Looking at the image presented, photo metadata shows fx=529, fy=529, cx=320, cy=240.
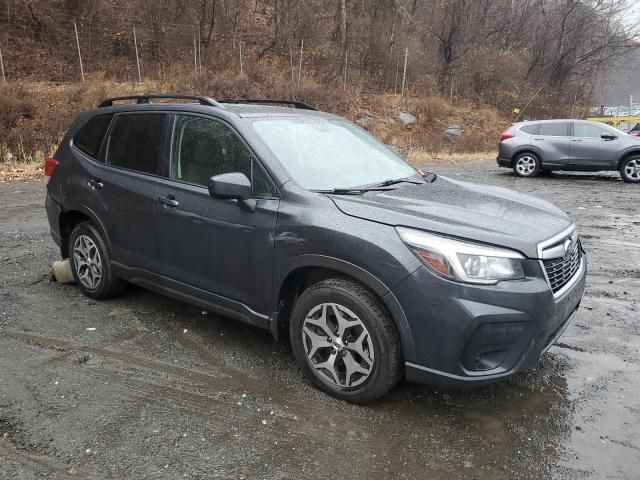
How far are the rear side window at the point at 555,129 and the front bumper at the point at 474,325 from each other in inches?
507

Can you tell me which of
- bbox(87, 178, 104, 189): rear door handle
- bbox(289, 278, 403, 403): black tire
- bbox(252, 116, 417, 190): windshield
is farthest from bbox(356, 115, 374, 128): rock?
bbox(289, 278, 403, 403): black tire

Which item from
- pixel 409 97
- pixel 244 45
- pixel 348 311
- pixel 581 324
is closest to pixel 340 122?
pixel 348 311

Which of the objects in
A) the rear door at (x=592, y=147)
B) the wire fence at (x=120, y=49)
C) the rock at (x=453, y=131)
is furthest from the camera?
the rock at (x=453, y=131)

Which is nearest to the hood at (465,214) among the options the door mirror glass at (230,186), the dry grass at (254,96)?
the door mirror glass at (230,186)

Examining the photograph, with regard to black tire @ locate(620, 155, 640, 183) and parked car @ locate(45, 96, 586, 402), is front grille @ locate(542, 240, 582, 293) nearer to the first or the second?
parked car @ locate(45, 96, 586, 402)

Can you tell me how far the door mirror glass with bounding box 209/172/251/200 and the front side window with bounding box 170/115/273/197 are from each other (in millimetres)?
131

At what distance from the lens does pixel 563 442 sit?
2781 mm

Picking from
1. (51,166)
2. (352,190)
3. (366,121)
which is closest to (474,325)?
(352,190)

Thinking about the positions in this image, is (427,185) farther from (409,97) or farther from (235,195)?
(409,97)

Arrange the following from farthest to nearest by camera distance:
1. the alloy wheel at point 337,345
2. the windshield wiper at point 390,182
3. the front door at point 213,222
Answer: the windshield wiper at point 390,182 → the front door at point 213,222 → the alloy wheel at point 337,345

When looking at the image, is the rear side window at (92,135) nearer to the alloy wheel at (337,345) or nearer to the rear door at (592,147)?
the alloy wheel at (337,345)

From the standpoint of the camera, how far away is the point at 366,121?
2770 centimetres

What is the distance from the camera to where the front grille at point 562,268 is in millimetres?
2846

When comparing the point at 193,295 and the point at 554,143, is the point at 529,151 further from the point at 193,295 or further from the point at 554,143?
the point at 193,295
